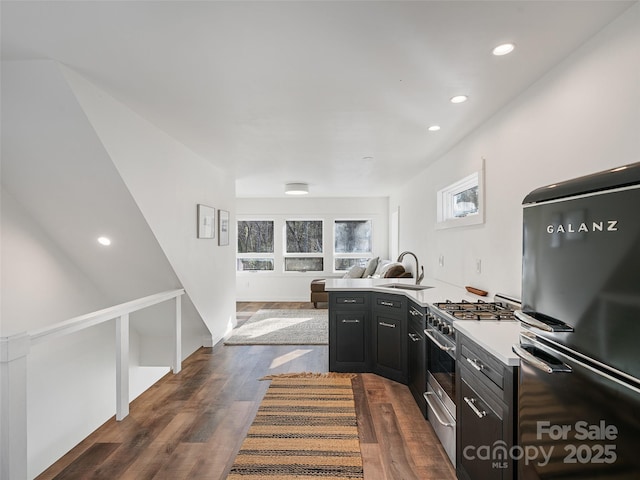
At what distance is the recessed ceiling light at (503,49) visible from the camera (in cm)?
175

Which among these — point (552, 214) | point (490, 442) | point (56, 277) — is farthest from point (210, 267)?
point (552, 214)

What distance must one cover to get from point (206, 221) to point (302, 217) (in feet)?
13.0

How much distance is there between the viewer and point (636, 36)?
146cm

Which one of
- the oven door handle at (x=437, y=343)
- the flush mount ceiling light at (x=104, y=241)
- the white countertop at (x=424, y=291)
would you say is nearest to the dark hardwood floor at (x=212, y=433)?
the oven door handle at (x=437, y=343)

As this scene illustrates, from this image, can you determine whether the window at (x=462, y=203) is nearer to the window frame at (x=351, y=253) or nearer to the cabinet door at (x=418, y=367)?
the cabinet door at (x=418, y=367)

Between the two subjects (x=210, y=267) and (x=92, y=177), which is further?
(x=210, y=267)

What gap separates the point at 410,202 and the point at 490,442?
459 cm

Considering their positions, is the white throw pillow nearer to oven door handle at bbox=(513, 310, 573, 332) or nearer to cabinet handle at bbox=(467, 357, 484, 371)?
cabinet handle at bbox=(467, 357, 484, 371)

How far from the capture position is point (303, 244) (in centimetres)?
820

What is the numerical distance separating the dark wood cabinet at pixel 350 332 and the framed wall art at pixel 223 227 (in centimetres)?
216

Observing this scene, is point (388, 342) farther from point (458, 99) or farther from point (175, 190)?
point (175, 190)

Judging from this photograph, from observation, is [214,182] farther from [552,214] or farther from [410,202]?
[552,214]

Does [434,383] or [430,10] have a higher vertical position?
[430,10]

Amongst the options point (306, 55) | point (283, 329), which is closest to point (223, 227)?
point (283, 329)
